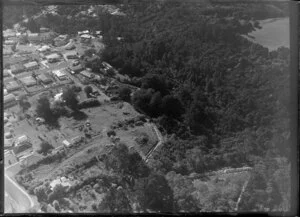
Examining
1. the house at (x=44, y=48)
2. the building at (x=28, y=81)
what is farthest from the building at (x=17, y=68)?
the house at (x=44, y=48)

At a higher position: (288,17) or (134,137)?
(288,17)

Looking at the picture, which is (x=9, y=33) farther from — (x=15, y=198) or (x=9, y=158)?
(x=15, y=198)

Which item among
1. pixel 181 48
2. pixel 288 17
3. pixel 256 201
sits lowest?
pixel 256 201

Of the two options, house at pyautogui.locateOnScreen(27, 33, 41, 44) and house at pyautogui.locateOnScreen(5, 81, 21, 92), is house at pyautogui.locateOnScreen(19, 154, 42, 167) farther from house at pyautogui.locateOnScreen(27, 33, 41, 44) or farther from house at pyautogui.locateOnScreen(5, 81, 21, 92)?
house at pyautogui.locateOnScreen(27, 33, 41, 44)

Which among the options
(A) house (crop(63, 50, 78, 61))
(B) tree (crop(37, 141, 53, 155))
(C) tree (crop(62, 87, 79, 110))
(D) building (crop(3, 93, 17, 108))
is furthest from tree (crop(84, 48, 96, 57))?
(B) tree (crop(37, 141, 53, 155))

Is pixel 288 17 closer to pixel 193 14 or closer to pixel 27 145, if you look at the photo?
pixel 193 14

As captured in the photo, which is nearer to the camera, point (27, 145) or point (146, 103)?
point (27, 145)

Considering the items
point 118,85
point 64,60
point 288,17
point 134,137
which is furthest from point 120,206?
point 288,17
